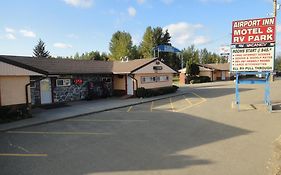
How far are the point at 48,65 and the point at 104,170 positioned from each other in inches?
618

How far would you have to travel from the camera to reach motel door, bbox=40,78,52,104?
18.7 metres

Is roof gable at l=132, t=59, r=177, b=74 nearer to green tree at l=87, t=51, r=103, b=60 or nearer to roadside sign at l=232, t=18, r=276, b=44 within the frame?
roadside sign at l=232, t=18, r=276, b=44

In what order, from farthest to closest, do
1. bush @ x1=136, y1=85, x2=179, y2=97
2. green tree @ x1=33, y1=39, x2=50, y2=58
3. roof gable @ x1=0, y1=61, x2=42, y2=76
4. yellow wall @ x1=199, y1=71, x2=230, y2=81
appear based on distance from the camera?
green tree @ x1=33, y1=39, x2=50, y2=58 → yellow wall @ x1=199, y1=71, x2=230, y2=81 → bush @ x1=136, y1=85, x2=179, y2=97 → roof gable @ x1=0, y1=61, x2=42, y2=76

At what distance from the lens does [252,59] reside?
16.4 m

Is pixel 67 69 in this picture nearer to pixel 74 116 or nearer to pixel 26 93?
pixel 26 93

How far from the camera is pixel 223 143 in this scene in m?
8.62

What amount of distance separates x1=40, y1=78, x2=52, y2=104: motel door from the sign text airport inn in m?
14.7

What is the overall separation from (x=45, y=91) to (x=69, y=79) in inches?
105

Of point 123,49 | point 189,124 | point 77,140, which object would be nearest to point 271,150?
point 189,124

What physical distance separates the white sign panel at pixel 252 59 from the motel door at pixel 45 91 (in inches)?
578

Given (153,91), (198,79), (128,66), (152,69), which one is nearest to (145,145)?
(153,91)

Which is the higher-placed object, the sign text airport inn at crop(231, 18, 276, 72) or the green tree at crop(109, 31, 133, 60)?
the green tree at crop(109, 31, 133, 60)

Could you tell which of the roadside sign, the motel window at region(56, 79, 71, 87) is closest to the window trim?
the motel window at region(56, 79, 71, 87)

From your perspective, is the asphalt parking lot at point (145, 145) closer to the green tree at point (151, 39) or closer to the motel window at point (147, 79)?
the motel window at point (147, 79)
